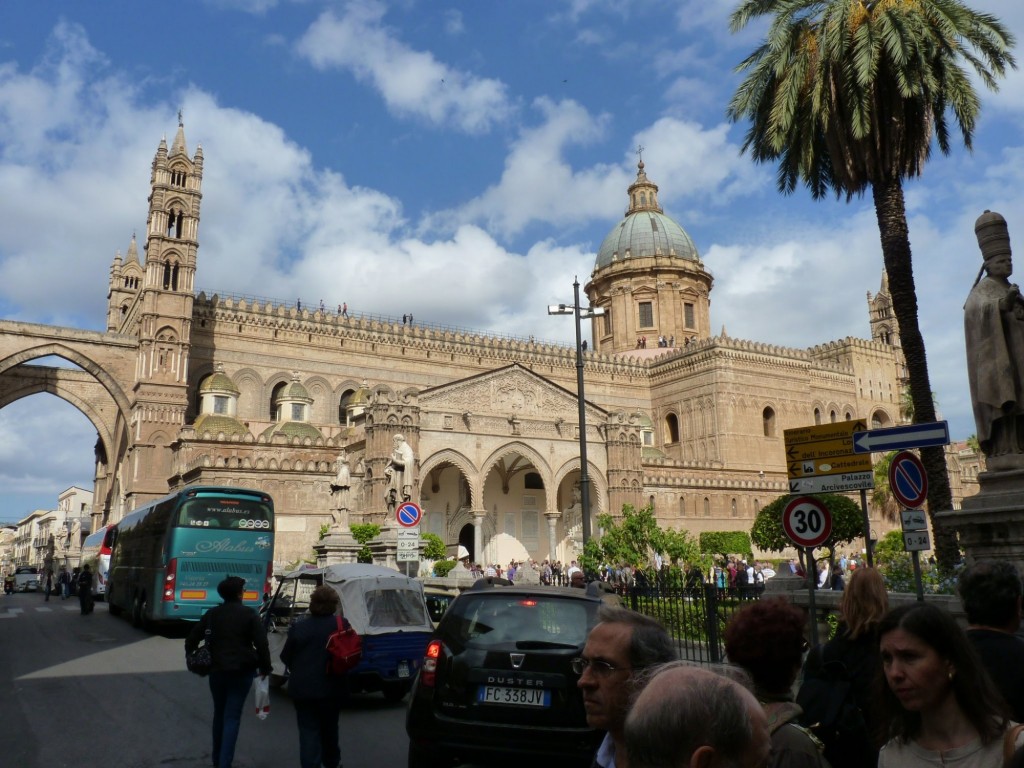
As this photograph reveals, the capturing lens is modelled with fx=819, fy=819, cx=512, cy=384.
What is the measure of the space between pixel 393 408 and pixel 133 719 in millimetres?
26824

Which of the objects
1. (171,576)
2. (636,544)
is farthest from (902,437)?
(636,544)

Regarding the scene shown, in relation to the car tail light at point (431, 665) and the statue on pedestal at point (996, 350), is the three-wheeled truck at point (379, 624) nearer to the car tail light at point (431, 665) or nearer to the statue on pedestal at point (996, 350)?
the car tail light at point (431, 665)

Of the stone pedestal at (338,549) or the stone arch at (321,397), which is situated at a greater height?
the stone arch at (321,397)

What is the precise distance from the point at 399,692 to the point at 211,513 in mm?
8412

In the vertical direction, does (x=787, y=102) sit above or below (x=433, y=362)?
below

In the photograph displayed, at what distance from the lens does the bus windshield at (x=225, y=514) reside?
643 inches

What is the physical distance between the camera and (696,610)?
11.6 metres

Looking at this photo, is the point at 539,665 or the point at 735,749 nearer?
the point at 735,749

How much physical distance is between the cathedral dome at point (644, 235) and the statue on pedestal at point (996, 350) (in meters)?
55.7

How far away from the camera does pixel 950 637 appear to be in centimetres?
247

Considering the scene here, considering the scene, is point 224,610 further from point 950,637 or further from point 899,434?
point 899,434

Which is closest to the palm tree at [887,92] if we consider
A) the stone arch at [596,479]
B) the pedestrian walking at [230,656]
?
the pedestrian walking at [230,656]

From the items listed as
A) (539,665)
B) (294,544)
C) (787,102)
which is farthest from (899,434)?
(294,544)

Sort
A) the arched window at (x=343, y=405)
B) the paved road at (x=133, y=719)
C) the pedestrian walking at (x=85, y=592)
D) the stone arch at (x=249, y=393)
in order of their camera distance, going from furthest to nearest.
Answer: the arched window at (x=343, y=405), the stone arch at (x=249, y=393), the pedestrian walking at (x=85, y=592), the paved road at (x=133, y=719)
